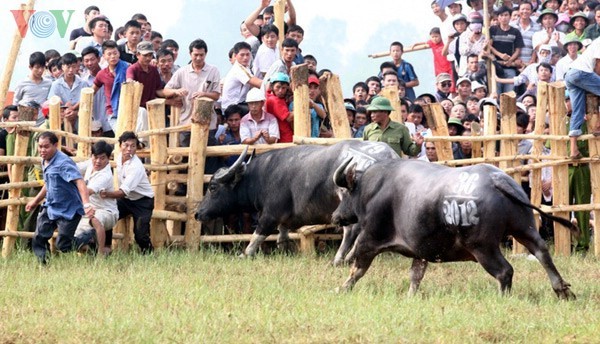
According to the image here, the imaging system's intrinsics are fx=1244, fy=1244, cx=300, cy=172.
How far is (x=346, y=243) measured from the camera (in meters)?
12.8

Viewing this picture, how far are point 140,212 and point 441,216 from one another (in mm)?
4606

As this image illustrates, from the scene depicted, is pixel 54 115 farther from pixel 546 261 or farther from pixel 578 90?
pixel 546 261

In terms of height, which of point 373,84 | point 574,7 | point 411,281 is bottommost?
point 411,281

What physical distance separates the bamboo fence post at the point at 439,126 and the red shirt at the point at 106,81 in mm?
3804

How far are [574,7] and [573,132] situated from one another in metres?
7.55

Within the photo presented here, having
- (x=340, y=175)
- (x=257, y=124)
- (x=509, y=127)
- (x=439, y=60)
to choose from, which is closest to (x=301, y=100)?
(x=257, y=124)

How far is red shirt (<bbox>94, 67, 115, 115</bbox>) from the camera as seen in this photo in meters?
15.1

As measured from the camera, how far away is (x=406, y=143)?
13367 millimetres

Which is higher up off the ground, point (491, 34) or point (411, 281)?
point (491, 34)

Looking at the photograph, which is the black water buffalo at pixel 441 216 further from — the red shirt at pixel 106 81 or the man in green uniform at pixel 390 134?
the red shirt at pixel 106 81

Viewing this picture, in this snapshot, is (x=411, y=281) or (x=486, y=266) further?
(x=411, y=281)

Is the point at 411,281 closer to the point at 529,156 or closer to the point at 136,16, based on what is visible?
the point at 529,156

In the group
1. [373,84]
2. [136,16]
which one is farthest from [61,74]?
[373,84]

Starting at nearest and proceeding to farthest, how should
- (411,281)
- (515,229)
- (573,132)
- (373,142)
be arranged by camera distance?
(515,229) → (411,281) → (373,142) → (573,132)
